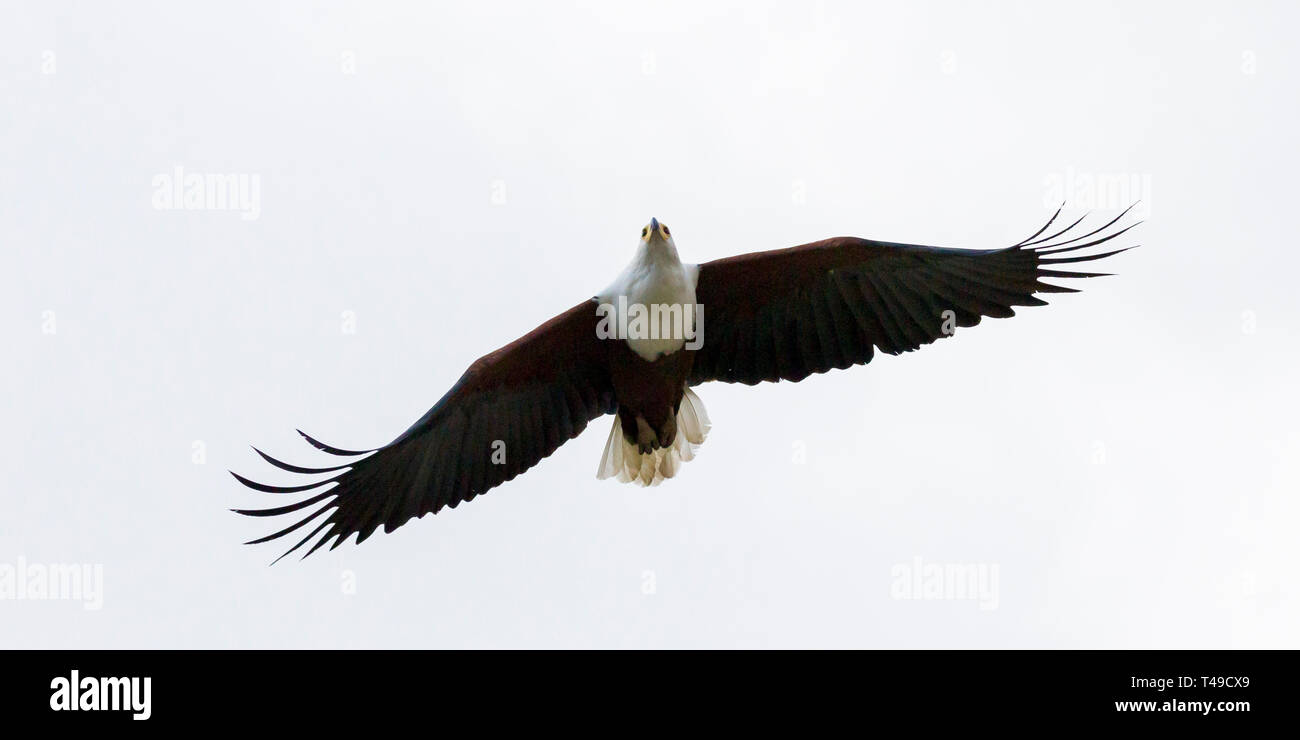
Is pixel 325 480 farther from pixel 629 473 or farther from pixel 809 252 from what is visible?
pixel 809 252

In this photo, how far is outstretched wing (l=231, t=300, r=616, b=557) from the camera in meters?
9.91

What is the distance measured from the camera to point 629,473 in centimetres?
1074

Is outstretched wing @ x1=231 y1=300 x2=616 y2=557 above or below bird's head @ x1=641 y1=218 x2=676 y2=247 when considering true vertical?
below

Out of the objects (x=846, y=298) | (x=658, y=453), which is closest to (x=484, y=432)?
(x=658, y=453)

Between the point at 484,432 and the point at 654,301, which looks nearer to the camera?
the point at 654,301

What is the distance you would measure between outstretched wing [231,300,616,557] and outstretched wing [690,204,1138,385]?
86 centimetres

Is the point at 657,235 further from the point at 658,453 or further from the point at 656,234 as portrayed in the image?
the point at 658,453

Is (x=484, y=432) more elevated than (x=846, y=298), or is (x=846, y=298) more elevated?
(x=846, y=298)

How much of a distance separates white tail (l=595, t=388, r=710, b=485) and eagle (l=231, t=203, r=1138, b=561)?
22mm

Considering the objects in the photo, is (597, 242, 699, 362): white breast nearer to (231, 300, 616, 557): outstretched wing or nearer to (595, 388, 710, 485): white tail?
(231, 300, 616, 557): outstretched wing

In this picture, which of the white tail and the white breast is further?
the white tail

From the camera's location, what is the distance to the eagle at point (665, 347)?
962cm

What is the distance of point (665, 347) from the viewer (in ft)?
32.3

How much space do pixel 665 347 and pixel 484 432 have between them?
4.66 ft
